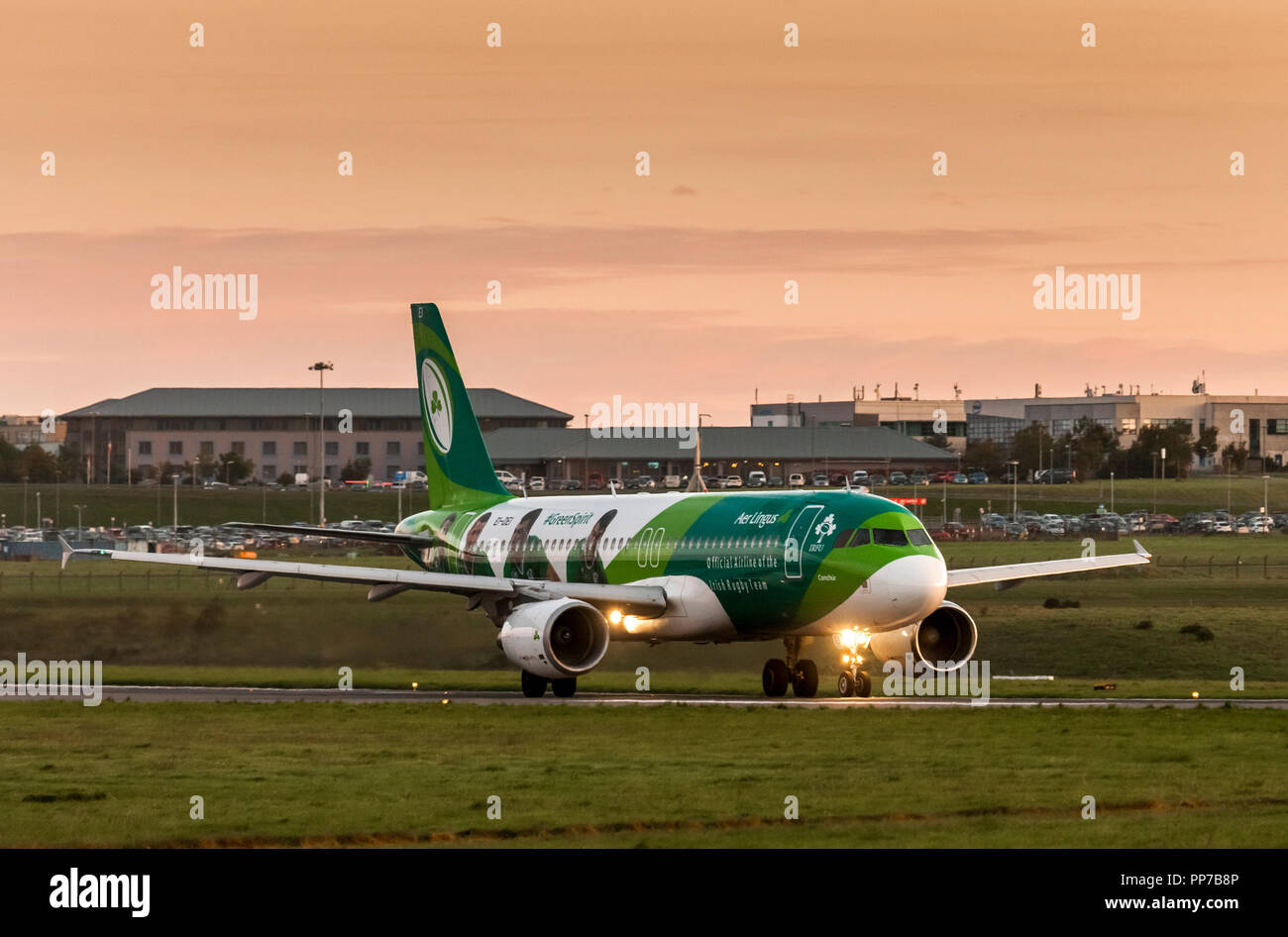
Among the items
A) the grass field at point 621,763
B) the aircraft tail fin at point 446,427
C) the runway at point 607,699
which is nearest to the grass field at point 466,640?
the grass field at point 621,763

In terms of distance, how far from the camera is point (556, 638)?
50.0m

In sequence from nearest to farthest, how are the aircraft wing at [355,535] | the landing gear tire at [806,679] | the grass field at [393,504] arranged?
the landing gear tire at [806,679]
the aircraft wing at [355,535]
the grass field at [393,504]

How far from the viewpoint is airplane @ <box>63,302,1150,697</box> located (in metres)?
47.2

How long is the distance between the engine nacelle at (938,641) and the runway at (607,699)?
4.29 feet

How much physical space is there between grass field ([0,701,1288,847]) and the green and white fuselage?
14.2ft

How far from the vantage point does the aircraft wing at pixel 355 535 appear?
51.4 m

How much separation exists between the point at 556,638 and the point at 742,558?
5.19 metres

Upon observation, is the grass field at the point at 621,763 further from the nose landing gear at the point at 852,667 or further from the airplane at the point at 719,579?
the nose landing gear at the point at 852,667

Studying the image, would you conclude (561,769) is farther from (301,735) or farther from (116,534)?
(116,534)

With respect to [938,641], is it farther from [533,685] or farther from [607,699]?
[533,685]

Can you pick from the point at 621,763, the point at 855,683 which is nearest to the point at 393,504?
the point at 855,683

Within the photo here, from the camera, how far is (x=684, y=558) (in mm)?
51781
